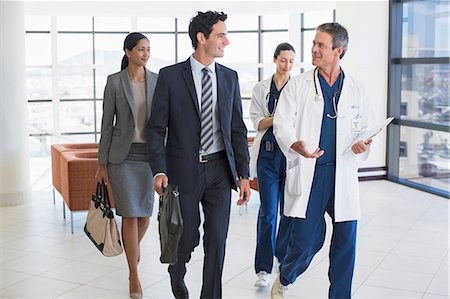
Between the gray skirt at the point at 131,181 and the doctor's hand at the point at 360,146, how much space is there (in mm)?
1424

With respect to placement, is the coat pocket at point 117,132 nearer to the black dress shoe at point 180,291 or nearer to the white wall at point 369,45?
the black dress shoe at point 180,291

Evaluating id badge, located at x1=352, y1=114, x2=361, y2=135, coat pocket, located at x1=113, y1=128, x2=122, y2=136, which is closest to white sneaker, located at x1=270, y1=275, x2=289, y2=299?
id badge, located at x1=352, y1=114, x2=361, y2=135

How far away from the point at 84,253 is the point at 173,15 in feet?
24.5

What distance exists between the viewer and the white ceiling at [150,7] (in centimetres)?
1173

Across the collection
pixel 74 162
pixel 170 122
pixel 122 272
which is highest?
pixel 170 122

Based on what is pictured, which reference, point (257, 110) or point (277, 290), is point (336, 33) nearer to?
point (257, 110)

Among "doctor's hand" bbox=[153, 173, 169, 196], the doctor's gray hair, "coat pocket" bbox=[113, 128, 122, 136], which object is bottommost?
"doctor's hand" bbox=[153, 173, 169, 196]

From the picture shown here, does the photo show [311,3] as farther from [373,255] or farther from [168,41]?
[373,255]

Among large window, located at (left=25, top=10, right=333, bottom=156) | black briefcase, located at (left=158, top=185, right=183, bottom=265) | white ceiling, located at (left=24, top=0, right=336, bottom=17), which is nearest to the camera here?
black briefcase, located at (left=158, top=185, right=183, bottom=265)

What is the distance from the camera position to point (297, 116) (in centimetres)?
381

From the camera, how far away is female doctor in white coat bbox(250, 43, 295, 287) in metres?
4.49

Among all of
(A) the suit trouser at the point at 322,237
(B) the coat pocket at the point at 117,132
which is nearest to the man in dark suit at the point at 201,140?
(A) the suit trouser at the point at 322,237

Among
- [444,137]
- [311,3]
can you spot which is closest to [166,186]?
[444,137]

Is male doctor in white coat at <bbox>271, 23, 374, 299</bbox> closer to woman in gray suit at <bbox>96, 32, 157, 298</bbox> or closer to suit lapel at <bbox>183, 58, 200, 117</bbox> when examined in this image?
suit lapel at <bbox>183, 58, 200, 117</bbox>
